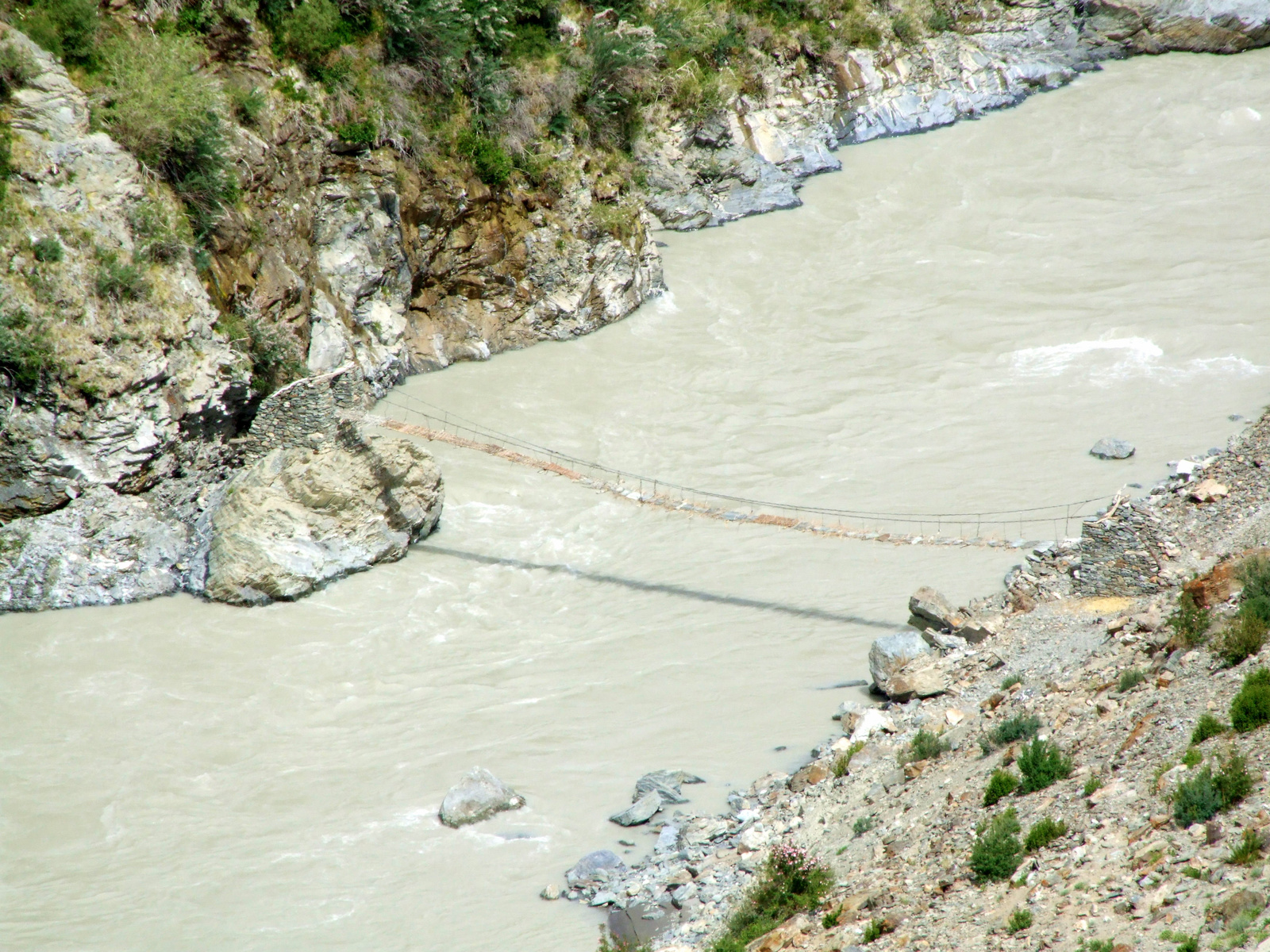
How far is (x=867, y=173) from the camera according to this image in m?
32.6

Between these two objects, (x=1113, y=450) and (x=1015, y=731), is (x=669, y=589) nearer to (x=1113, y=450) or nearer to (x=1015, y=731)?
(x=1015, y=731)

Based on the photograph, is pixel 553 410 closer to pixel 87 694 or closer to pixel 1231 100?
pixel 87 694

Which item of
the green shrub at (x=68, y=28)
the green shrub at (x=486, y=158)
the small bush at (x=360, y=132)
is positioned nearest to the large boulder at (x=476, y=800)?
the green shrub at (x=68, y=28)

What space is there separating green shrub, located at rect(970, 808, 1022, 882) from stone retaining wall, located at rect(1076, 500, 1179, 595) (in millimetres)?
5081

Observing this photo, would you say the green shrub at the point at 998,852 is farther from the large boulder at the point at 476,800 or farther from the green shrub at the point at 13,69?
the green shrub at the point at 13,69

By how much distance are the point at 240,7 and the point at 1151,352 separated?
18862 mm

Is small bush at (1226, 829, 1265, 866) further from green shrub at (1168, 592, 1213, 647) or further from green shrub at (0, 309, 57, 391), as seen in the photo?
green shrub at (0, 309, 57, 391)

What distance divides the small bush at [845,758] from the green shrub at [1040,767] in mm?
2111

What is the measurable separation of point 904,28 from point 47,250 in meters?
27.8

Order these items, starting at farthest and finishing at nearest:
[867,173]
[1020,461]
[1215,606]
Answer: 1. [867,173]
2. [1020,461]
3. [1215,606]

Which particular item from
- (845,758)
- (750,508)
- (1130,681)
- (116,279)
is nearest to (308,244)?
(116,279)

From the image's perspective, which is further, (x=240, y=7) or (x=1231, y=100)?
(x=1231, y=100)

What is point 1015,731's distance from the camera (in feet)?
32.4

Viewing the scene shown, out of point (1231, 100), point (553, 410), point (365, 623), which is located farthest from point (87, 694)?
point (1231, 100)
